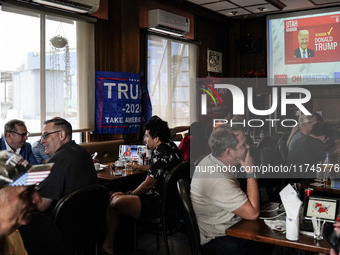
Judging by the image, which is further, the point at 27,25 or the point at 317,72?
the point at 317,72

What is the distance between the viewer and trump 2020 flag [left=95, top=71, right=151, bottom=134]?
5.21 m

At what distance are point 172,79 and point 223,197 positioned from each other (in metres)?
4.75

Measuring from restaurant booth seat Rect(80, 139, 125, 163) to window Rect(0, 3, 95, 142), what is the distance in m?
0.31

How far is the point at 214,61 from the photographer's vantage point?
7.96m

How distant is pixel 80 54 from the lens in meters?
5.02

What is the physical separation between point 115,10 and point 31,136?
7.57 ft

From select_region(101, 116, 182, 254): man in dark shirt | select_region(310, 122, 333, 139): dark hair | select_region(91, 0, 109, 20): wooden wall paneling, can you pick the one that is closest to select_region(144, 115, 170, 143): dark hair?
select_region(101, 116, 182, 254): man in dark shirt

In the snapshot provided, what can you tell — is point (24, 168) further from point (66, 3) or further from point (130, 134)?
point (130, 134)

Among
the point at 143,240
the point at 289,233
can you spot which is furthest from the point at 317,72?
the point at 289,233

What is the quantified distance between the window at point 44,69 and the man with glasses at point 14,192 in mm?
3247

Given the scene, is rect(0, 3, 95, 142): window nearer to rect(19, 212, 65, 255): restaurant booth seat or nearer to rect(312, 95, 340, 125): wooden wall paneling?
rect(19, 212, 65, 255): restaurant booth seat

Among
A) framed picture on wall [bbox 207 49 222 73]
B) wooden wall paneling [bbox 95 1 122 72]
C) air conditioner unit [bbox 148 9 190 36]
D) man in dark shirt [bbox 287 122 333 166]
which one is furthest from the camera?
framed picture on wall [bbox 207 49 222 73]

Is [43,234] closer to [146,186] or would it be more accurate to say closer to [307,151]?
[146,186]

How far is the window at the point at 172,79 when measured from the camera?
634 centimetres
